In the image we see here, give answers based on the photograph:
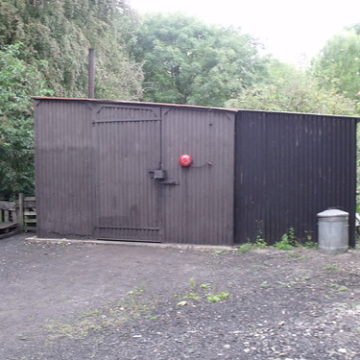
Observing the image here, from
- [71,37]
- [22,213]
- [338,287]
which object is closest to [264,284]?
[338,287]

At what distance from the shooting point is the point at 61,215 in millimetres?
9188

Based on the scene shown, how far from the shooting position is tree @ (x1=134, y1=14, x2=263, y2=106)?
26.7 m

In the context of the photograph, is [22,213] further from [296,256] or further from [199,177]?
[296,256]

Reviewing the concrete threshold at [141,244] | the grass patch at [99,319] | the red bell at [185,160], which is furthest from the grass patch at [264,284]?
the red bell at [185,160]

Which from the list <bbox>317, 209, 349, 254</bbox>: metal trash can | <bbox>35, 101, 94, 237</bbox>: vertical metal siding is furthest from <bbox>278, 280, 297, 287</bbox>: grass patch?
<bbox>35, 101, 94, 237</bbox>: vertical metal siding

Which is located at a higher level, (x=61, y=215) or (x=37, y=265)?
(x=61, y=215)

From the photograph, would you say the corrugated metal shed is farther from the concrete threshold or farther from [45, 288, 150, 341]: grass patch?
[45, 288, 150, 341]: grass patch

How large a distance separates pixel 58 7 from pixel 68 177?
674cm

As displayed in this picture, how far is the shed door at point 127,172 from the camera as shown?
866cm

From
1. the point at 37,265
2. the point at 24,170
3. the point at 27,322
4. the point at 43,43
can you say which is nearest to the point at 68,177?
the point at 37,265

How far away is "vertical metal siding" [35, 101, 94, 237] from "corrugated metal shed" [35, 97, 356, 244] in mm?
21

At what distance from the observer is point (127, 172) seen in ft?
28.9

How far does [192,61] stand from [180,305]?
25.2 meters

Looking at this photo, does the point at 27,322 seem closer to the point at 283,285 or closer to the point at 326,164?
the point at 283,285
